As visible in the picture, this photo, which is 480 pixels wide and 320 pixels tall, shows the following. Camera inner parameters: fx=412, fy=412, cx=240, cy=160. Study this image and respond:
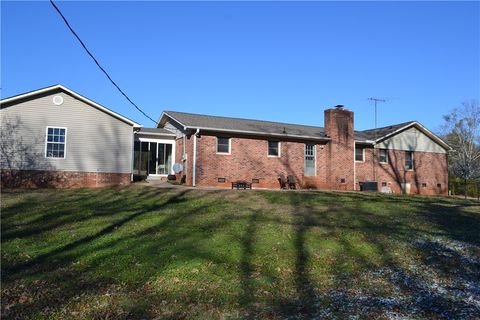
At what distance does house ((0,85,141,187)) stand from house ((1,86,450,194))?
48 mm

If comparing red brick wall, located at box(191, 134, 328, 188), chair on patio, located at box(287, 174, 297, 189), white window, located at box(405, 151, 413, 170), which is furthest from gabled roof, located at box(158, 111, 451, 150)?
chair on patio, located at box(287, 174, 297, 189)

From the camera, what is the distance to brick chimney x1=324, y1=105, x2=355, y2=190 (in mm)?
26578

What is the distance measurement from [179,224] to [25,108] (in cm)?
1342

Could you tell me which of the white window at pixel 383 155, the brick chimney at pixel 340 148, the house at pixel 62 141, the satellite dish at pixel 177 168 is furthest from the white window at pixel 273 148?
the white window at pixel 383 155

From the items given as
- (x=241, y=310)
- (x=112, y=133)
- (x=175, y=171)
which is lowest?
(x=241, y=310)

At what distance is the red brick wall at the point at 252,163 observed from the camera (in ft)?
75.1

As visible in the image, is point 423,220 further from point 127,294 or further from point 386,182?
point 386,182

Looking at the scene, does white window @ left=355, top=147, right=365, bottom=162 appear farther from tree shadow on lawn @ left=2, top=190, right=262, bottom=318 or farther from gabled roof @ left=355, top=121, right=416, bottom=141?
tree shadow on lawn @ left=2, top=190, right=262, bottom=318

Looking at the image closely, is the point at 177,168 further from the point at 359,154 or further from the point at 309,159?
the point at 359,154

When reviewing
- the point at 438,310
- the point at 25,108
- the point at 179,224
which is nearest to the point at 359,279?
the point at 438,310

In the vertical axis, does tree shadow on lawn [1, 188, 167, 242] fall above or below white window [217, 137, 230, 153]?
below

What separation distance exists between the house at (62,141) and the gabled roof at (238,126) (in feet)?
11.7

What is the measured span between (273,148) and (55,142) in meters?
12.1

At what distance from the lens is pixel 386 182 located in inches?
1157
